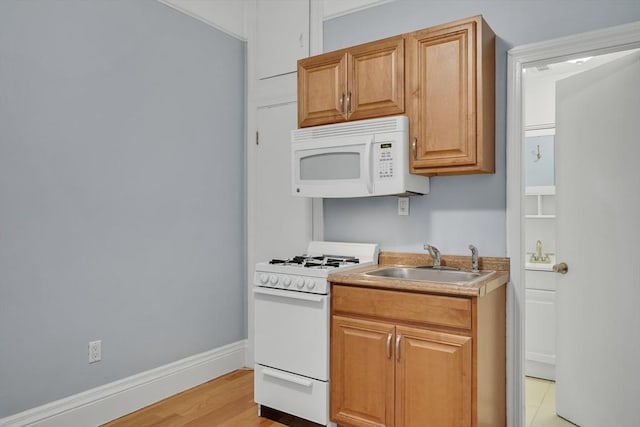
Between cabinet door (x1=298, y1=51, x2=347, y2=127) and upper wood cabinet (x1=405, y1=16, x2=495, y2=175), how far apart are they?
424 millimetres

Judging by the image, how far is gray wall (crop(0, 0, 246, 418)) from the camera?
88.4 inches

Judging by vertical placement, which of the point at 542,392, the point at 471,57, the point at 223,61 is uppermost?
the point at 223,61

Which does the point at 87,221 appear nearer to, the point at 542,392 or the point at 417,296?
the point at 417,296

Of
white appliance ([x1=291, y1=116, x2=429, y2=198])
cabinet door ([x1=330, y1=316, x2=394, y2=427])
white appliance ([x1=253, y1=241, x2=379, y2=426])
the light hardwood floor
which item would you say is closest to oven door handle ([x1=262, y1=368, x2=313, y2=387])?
white appliance ([x1=253, y1=241, x2=379, y2=426])

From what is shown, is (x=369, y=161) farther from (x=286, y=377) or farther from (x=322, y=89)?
(x=286, y=377)

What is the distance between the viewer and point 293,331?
2.49m

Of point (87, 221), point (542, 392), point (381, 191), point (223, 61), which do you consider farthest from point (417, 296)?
point (223, 61)

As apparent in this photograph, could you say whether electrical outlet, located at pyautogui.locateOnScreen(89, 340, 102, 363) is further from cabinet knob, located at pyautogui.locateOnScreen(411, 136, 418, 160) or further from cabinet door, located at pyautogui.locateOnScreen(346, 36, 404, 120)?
cabinet knob, located at pyautogui.locateOnScreen(411, 136, 418, 160)

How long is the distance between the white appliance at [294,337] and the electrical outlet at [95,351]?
905 millimetres

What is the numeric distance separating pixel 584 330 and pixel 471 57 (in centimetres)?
164

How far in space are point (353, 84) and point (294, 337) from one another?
1506 millimetres

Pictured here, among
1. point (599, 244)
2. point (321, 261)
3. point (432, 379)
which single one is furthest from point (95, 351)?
point (599, 244)

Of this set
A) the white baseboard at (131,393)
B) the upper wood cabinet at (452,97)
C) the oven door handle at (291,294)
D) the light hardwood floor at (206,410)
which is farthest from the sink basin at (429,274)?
the white baseboard at (131,393)

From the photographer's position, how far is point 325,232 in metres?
3.18
